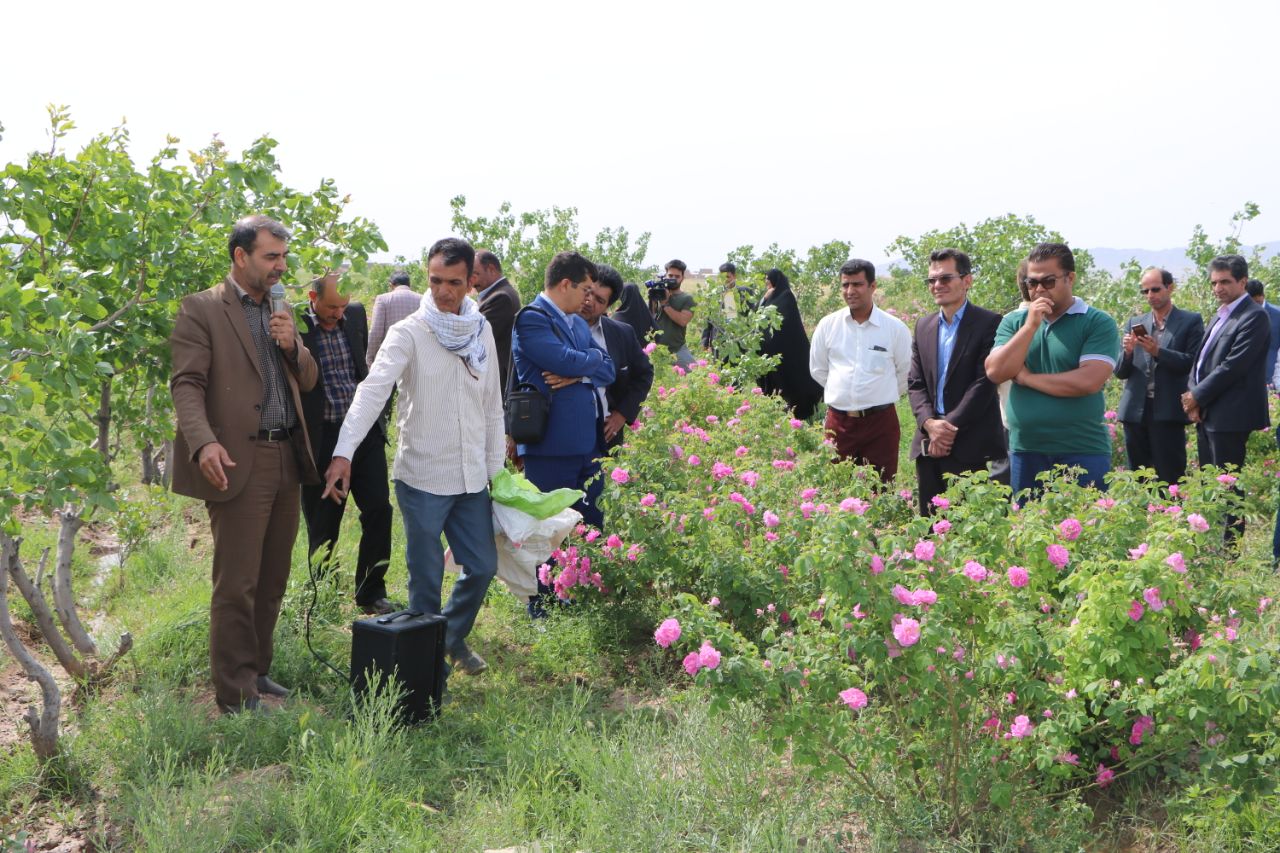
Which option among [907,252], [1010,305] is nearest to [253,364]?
[1010,305]

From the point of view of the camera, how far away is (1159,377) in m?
6.79

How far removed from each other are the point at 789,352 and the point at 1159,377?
10.3 ft

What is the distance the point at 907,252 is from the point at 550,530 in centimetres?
1202

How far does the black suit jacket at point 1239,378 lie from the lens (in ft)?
20.6

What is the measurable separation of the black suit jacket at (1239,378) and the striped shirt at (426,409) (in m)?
4.44

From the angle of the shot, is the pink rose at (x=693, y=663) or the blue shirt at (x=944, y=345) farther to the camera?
the blue shirt at (x=944, y=345)

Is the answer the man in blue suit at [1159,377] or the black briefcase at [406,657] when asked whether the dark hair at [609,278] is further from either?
the man in blue suit at [1159,377]

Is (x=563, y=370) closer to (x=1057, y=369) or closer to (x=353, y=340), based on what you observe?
(x=353, y=340)

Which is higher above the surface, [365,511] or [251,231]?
[251,231]

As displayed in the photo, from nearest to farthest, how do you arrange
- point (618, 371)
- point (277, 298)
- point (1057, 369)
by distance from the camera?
point (277, 298) < point (1057, 369) < point (618, 371)

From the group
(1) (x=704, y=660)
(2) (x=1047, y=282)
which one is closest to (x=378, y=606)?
(1) (x=704, y=660)

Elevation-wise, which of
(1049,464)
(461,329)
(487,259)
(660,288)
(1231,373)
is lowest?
(1049,464)

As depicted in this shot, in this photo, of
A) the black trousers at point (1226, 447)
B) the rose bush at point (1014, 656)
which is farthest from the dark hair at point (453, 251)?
the black trousers at point (1226, 447)

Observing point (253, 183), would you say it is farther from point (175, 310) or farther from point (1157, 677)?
point (1157, 677)
